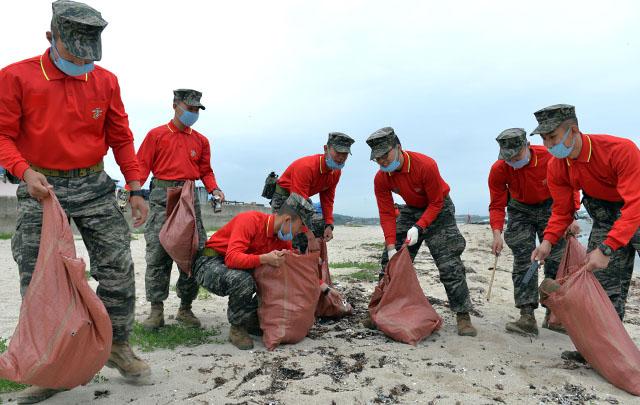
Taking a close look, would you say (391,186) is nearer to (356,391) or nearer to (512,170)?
(512,170)

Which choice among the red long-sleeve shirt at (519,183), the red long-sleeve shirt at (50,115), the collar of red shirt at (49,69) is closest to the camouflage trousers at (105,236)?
the red long-sleeve shirt at (50,115)

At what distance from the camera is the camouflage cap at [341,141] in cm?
483

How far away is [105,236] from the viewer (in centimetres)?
299

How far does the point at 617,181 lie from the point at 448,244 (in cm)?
147

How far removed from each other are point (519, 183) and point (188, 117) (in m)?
3.12

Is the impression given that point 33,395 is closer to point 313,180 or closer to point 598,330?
point 313,180

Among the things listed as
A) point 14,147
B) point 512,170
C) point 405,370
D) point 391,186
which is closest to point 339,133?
point 391,186

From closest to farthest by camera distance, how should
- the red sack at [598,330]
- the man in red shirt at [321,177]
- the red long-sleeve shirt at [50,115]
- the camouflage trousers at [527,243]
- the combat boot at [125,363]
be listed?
the red long-sleeve shirt at [50,115]
the combat boot at [125,363]
the red sack at [598,330]
the camouflage trousers at [527,243]
the man in red shirt at [321,177]

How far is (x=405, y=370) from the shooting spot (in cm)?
342

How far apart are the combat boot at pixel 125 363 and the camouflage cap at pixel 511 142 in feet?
11.0

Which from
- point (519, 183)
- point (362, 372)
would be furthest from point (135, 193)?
point (519, 183)

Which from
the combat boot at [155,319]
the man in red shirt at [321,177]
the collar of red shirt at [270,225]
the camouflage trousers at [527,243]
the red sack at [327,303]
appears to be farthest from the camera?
the man in red shirt at [321,177]

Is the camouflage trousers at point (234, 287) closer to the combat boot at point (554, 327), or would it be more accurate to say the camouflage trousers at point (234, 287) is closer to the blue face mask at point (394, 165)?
the blue face mask at point (394, 165)

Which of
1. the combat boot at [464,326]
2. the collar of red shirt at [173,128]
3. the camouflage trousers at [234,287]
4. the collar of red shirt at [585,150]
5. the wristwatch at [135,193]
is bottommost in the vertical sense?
the combat boot at [464,326]
